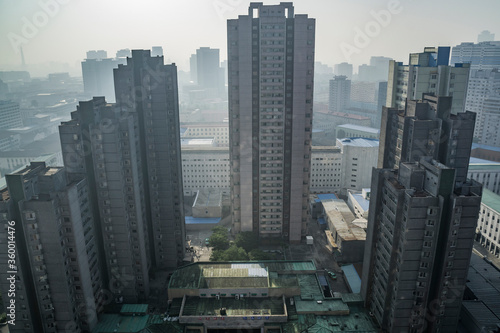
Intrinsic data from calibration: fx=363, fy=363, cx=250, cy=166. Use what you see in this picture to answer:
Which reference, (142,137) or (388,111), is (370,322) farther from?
(142,137)

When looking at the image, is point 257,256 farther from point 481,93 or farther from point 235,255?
point 481,93

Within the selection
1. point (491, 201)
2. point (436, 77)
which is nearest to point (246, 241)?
point (436, 77)

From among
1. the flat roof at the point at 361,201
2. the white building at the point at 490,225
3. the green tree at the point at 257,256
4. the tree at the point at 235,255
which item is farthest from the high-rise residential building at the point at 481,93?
the tree at the point at 235,255

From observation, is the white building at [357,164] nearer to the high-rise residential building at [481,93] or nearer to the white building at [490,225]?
the white building at [490,225]

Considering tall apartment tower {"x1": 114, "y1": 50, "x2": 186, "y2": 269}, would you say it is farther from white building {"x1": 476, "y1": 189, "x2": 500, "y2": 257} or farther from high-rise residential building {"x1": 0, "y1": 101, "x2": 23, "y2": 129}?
high-rise residential building {"x1": 0, "y1": 101, "x2": 23, "y2": 129}

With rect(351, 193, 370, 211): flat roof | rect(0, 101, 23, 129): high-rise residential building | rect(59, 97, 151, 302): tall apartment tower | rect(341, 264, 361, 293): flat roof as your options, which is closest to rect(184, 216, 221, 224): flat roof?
rect(59, 97, 151, 302): tall apartment tower

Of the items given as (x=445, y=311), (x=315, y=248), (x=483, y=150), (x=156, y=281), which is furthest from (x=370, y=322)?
(x=483, y=150)
